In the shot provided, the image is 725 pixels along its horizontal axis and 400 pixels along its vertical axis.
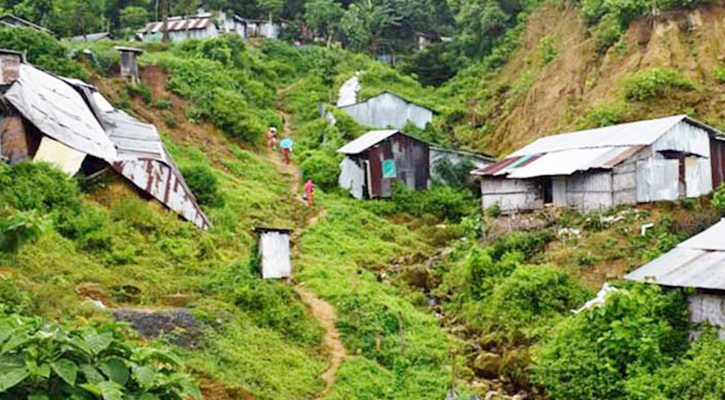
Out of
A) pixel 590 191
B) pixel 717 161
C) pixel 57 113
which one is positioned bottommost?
pixel 590 191

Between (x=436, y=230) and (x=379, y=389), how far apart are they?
13487 mm

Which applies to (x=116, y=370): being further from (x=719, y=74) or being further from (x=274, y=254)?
(x=719, y=74)

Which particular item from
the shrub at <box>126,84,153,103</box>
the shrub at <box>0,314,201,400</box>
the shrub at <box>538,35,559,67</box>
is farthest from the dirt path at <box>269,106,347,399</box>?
the shrub at <box>538,35,559,67</box>

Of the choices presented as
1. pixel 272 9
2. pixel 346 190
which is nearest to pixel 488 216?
pixel 346 190

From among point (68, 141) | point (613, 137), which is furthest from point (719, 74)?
point (68, 141)

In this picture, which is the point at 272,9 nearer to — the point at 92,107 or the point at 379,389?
the point at 92,107

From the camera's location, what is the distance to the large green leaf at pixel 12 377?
15.9ft

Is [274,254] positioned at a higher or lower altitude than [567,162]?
lower

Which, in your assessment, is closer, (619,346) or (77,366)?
(77,366)

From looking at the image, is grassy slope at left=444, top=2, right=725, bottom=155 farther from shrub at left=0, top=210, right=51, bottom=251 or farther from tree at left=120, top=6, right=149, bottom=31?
shrub at left=0, top=210, right=51, bottom=251

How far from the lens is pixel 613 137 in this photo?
76.6 feet

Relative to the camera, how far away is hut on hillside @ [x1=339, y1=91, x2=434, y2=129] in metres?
38.0

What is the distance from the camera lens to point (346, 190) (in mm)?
30156

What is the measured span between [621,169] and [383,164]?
34.9ft
